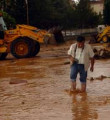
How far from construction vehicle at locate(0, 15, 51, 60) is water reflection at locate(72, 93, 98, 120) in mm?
13072

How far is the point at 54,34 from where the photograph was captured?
3841cm

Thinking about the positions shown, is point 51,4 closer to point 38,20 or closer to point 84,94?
point 38,20

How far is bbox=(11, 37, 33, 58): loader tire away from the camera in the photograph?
77.7 ft

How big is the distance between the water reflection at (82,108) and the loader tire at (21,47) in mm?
13186

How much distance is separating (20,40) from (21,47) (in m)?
0.40

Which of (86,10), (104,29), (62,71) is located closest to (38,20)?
(104,29)

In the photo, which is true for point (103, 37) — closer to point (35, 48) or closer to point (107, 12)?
point (107, 12)

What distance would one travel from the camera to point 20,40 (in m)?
23.7

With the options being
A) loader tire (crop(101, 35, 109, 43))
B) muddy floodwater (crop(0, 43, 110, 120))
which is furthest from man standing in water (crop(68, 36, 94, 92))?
loader tire (crop(101, 35, 109, 43))

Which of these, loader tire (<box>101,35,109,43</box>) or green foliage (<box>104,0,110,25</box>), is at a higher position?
green foliage (<box>104,0,110,25</box>)

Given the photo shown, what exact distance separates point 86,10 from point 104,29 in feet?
44.9

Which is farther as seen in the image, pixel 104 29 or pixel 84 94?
pixel 104 29

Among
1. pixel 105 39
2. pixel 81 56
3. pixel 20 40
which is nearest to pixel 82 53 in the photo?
pixel 81 56

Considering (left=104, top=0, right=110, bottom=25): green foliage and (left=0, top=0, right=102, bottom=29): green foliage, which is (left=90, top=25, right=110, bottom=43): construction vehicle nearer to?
(left=0, top=0, right=102, bottom=29): green foliage
